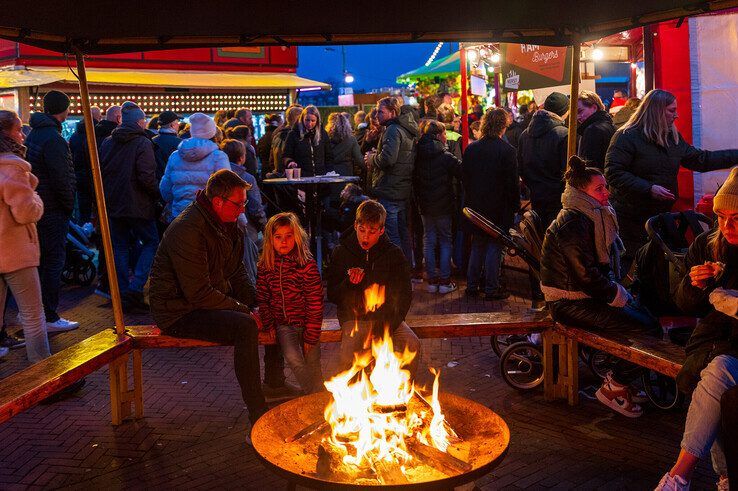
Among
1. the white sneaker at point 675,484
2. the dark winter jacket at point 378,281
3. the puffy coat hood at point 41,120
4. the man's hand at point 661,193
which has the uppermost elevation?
the puffy coat hood at point 41,120

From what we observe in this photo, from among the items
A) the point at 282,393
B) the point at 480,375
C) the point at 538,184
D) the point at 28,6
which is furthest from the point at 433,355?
the point at 28,6

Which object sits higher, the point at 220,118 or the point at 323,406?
the point at 220,118

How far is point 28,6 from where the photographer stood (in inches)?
169

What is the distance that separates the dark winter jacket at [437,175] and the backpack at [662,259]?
381cm

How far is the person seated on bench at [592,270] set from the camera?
5.44 metres

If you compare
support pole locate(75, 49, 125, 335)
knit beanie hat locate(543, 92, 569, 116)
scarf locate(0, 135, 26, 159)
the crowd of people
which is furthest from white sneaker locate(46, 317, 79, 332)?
knit beanie hat locate(543, 92, 569, 116)

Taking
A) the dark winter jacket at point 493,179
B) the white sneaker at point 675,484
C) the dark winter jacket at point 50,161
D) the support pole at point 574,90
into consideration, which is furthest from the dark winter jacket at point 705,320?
the dark winter jacket at point 50,161

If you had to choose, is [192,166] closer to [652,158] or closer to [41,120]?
[41,120]

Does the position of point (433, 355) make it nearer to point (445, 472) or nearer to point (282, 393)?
point (282, 393)

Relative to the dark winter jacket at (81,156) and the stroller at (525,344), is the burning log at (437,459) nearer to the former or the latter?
the stroller at (525,344)

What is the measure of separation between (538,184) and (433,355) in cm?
242

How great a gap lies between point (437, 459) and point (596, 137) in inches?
192

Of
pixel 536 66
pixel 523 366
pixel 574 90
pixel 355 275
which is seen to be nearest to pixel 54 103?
pixel 355 275

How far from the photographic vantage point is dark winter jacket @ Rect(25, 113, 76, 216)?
7.89m
